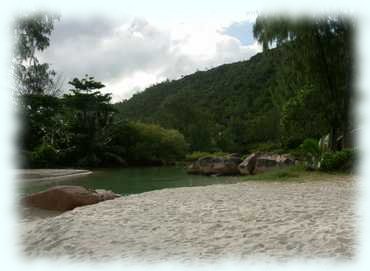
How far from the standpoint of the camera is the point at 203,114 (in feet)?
155

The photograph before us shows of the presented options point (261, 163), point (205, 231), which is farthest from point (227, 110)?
point (205, 231)

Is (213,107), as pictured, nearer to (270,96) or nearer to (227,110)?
(227,110)

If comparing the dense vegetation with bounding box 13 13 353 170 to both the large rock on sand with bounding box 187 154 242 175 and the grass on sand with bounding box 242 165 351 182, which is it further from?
the large rock on sand with bounding box 187 154 242 175

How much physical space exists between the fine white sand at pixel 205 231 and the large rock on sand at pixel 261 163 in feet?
45.0

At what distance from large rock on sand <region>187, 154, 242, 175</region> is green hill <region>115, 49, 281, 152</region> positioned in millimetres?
17730

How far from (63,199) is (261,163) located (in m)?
14.2

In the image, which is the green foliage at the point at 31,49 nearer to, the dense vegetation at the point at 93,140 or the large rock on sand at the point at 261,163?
the dense vegetation at the point at 93,140

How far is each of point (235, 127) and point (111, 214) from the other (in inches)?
1566

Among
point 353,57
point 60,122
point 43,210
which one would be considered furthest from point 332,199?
point 60,122

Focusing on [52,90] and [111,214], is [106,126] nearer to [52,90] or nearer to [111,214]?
[52,90]

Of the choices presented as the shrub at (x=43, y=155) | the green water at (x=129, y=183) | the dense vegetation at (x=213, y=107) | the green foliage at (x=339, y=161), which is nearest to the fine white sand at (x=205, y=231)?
the green foliage at (x=339, y=161)

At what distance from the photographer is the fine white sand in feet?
13.3

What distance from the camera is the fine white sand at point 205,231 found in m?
4.05

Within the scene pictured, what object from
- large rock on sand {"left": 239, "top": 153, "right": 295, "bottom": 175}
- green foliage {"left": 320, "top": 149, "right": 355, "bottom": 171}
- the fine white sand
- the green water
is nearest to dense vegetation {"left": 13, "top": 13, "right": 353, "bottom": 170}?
green foliage {"left": 320, "top": 149, "right": 355, "bottom": 171}
